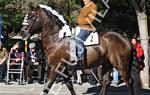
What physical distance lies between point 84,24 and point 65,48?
817 millimetres

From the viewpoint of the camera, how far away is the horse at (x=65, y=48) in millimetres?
11711

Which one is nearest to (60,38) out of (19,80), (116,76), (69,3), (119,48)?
(119,48)

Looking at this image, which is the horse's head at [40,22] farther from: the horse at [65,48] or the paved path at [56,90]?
the paved path at [56,90]

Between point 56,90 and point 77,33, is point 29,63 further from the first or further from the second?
point 77,33

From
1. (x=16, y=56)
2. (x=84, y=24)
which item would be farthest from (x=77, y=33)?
(x=16, y=56)

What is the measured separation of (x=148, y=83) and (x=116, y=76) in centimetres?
142

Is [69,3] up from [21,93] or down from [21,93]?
up

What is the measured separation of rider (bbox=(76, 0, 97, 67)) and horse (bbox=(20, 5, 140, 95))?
273 millimetres

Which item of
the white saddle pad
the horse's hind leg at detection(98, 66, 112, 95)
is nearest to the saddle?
the white saddle pad

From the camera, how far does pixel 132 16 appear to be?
24047mm

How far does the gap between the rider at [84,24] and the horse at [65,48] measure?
0.27 meters

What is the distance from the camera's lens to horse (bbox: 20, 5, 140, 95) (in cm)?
1171

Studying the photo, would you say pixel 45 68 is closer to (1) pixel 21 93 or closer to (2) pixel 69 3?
(1) pixel 21 93

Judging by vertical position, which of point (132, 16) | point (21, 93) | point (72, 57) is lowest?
point (21, 93)
